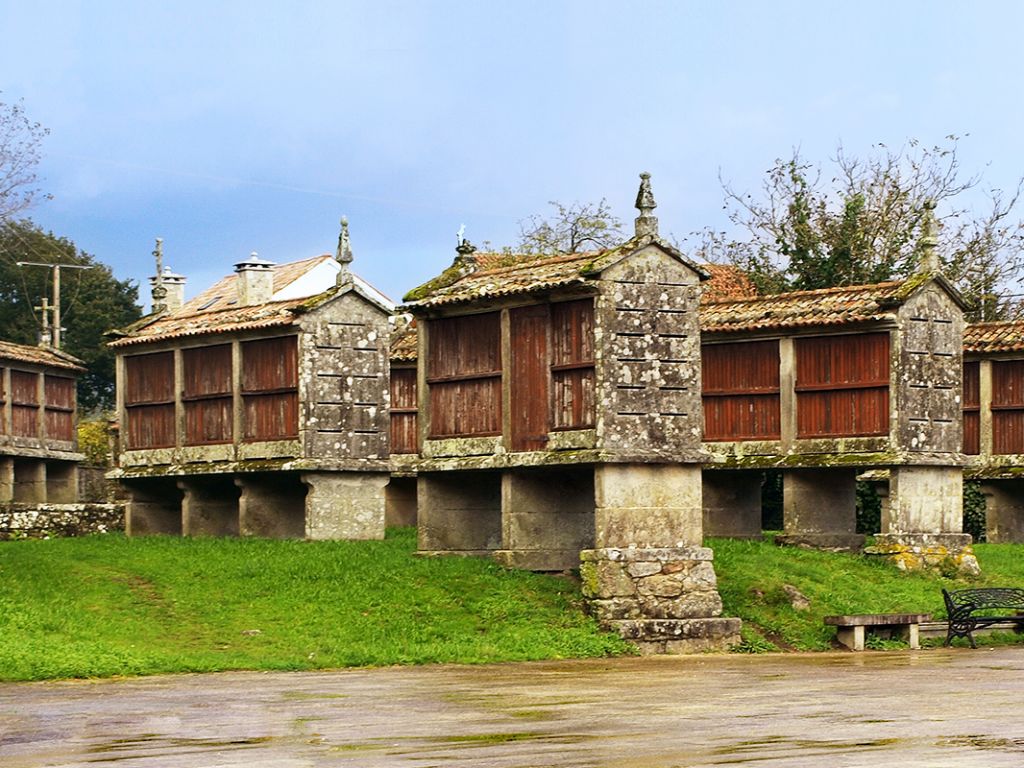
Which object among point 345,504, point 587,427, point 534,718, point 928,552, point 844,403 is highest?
point 844,403

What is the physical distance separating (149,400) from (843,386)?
13.4 metres

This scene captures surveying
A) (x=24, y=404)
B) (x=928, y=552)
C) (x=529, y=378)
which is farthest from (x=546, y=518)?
(x=24, y=404)

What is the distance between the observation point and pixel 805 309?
33.7 meters

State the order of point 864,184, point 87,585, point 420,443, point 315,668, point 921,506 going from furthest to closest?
point 864,184
point 921,506
point 420,443
point 87,585
point 315,668

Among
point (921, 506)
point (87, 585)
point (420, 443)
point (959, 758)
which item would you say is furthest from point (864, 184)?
point (959, 758)

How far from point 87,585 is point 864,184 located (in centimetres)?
3181

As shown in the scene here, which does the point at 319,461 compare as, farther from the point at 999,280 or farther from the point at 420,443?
the point at 999,280

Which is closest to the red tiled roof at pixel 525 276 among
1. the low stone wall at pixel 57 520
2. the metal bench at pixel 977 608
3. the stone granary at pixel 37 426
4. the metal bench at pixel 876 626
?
the metal bench at pixel 876 626

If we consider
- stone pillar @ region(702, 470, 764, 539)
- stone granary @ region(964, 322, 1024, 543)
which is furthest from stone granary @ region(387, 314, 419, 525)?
stone granary @ region(964, 322, 1024, 543)

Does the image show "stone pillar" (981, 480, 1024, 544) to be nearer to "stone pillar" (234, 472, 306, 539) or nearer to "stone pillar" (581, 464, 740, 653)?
"stone pillar" (234, 472, 306, 539)

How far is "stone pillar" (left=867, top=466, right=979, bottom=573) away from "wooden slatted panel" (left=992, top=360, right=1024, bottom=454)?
5662 mm

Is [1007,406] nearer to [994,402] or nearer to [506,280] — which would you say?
[994,402]

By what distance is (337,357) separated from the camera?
34156mm

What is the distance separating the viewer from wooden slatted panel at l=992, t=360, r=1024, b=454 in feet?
125
